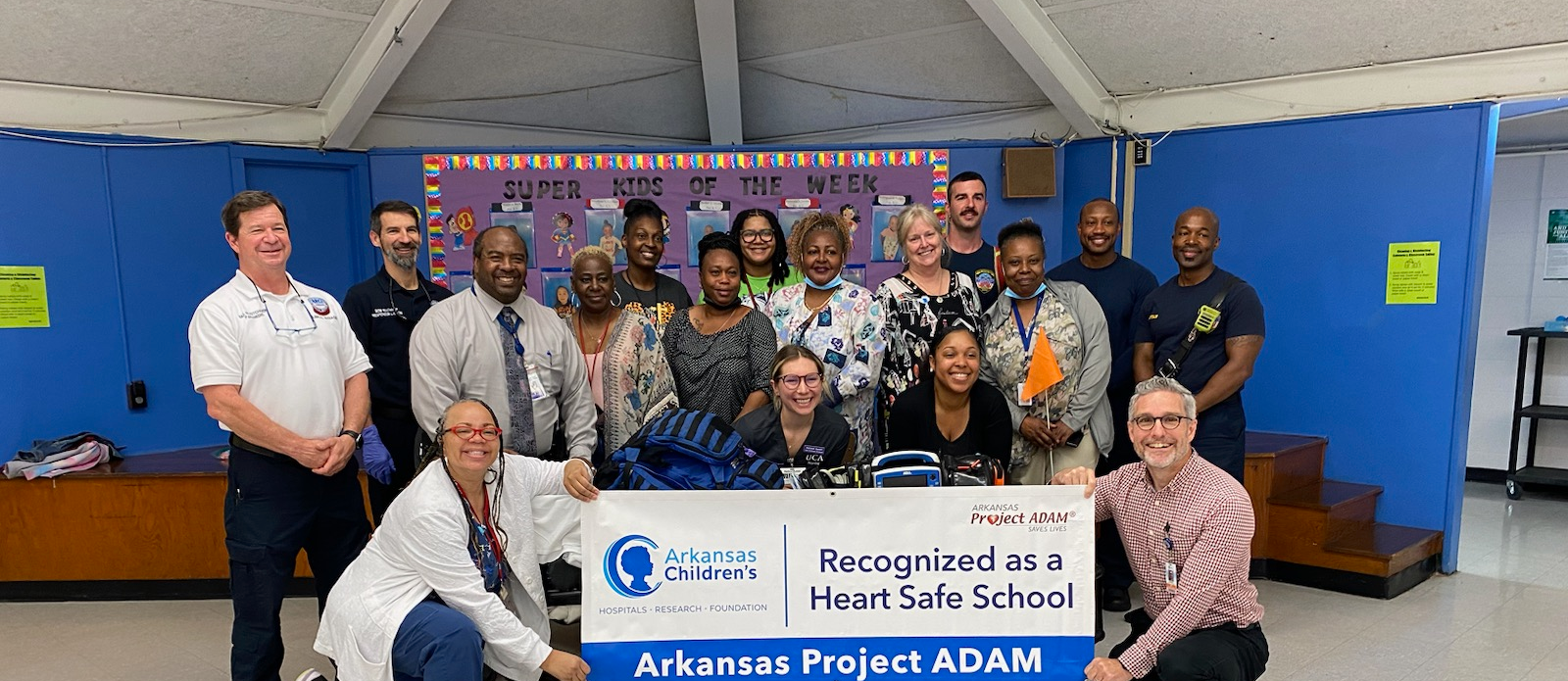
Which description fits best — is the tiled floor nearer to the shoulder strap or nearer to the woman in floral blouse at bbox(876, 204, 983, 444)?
the shoulder strap

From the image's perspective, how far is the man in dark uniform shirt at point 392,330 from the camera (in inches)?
136

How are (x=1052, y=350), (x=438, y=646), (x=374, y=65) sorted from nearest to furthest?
(x=438, y=646) → (x=1052, y=350) → (x=374, y=65)

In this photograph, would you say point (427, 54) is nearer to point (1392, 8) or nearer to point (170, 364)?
point (170, 364)

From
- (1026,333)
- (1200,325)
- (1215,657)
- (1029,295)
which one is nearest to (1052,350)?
(1026,333)

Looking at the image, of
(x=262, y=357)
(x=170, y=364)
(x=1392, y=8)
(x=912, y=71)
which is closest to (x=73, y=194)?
(x=170, y=364)

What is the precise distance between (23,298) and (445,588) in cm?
373

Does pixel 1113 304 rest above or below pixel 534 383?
above

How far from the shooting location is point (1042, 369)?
322 cm

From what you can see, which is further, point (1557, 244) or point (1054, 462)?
point (1557, 244)

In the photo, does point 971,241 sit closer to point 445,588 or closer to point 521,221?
point 445,588

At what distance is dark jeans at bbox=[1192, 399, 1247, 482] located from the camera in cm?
383

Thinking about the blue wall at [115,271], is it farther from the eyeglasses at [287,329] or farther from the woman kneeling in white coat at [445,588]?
the woman kneeling in white coat at [445,588]

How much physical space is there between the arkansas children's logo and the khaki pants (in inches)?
63.5

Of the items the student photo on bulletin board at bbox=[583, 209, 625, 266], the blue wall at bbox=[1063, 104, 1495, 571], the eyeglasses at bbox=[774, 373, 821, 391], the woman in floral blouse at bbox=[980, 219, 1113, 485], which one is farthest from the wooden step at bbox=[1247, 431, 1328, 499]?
the student photo on bulletin board at bbox=[583, 209, 625, 266]
